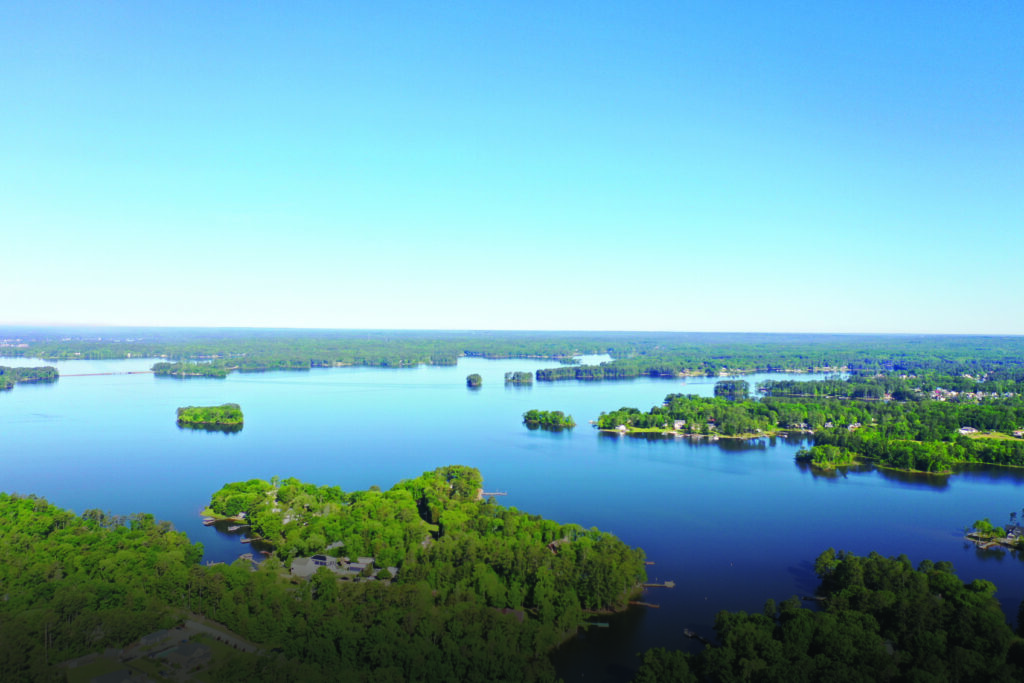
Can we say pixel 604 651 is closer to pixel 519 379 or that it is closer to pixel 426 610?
pixel 426 610

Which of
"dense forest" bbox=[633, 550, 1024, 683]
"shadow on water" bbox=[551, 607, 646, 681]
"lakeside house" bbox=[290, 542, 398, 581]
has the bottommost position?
"shadow on water" bbox=[551, 607, 646, 681]

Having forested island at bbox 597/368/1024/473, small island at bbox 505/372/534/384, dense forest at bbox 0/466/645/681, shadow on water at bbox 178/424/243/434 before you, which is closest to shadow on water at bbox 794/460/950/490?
forested island at bbox 597/368/1024/473

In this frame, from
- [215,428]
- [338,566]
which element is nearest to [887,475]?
[338,566]

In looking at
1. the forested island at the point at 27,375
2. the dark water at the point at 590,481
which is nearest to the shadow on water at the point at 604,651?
the dark water at the point at 590,481

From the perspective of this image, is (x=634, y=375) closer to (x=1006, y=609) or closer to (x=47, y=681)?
(x=1006, y=609)

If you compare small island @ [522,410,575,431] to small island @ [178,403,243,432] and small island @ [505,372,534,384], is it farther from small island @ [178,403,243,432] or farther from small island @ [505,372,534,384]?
small island @ [505,372,534,384]
